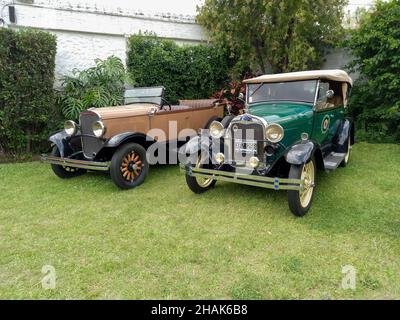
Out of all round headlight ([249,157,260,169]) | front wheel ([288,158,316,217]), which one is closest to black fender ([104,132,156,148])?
round headlight ([249,157,260,169])

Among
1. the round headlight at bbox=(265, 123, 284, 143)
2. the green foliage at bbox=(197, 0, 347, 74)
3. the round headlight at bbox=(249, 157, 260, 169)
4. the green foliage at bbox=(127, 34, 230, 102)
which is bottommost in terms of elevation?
the round headlight at bbox=(249, 157, 260, 169)

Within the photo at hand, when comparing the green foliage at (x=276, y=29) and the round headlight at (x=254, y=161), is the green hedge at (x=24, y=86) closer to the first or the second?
the green foliage at (x=276, y=29)

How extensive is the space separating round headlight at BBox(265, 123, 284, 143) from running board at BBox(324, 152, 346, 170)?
42.2 inches

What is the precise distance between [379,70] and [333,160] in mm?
3618

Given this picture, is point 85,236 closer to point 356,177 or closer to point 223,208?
point 223,208

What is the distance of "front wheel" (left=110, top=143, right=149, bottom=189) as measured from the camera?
4690mm

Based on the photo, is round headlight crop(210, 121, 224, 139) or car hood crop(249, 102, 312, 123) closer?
car hood crop(249, 102, 312, 123)

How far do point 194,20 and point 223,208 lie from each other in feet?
24.3

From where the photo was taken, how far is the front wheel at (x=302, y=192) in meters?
3.56

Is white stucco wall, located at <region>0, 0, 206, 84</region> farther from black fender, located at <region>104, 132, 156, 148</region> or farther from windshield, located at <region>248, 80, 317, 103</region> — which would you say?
windshield, located at <region>248, 80, 317, 103</region>

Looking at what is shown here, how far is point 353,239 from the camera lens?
10.4ft

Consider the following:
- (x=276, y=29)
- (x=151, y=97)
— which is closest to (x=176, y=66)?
(x=276, y=29)

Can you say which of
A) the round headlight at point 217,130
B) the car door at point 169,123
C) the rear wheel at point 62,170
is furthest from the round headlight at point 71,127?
the round headlight at point 217,130

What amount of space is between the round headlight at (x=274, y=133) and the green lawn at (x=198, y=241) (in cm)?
90
